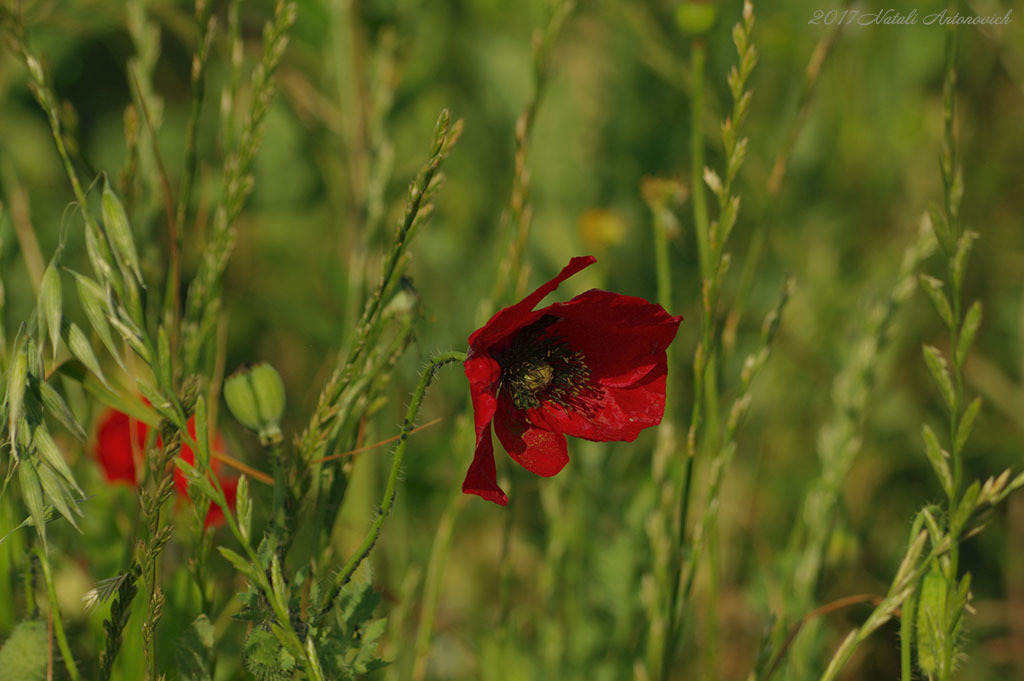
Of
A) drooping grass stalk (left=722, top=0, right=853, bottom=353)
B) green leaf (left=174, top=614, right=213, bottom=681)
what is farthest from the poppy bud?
drooping grass stalk (left=722, top=0, right=853, bottom=353)

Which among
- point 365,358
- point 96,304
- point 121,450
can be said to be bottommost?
point 121,450

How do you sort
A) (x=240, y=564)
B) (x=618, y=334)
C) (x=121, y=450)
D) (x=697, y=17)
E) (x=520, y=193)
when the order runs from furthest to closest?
(x=121, y=450), (x=697, y=17), (x=520, y=193), (x=618, y=334), (x=240, y=564)

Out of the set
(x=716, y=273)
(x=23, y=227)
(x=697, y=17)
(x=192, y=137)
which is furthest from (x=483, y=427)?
(x=23, y=227)

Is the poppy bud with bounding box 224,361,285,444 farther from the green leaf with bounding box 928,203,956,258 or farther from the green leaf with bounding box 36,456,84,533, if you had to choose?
the green leaf with bounding box 928,203,956,258

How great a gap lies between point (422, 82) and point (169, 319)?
3.13ft

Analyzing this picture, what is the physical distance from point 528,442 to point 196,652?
0.31m

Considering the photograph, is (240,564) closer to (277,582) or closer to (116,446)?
(277,582)

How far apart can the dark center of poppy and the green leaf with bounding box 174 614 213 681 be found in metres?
0.31

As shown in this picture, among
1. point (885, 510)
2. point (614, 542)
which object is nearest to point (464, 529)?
point (614, 542)

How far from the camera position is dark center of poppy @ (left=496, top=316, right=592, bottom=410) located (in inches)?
33.0

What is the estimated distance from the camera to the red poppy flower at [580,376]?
2.55 ft

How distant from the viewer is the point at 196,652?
738mm

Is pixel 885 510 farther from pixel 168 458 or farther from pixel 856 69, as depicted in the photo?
pixel 168 458

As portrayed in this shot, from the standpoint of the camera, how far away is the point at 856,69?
2156 millimetres
